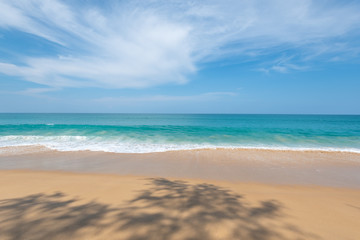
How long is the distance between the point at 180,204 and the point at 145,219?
86 cm

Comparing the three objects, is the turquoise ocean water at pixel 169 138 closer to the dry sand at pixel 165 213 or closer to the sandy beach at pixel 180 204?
the sandy beach at pixel 180 204

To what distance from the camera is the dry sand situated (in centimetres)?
243

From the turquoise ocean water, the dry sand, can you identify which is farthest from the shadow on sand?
the turquoise ocean water

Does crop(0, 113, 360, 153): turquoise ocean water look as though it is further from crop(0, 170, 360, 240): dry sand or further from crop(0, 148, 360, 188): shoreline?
crop(0, 170, 360, 240): dry sand

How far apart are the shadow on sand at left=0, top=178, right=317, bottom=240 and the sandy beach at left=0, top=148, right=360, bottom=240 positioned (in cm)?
2

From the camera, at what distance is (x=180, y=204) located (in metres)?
3.32

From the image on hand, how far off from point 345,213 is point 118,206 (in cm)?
469

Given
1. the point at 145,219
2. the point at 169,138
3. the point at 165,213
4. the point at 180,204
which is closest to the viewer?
the point at 145,219

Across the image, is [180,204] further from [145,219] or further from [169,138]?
[169,138]

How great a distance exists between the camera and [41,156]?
8.46 meters

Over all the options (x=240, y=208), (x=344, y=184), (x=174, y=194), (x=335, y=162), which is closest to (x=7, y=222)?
(x=174, y=194)

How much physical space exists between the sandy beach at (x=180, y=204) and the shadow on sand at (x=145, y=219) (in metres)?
0.02

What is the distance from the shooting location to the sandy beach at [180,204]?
247 cm

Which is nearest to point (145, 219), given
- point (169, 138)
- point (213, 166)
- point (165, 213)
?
point (165, 213)
